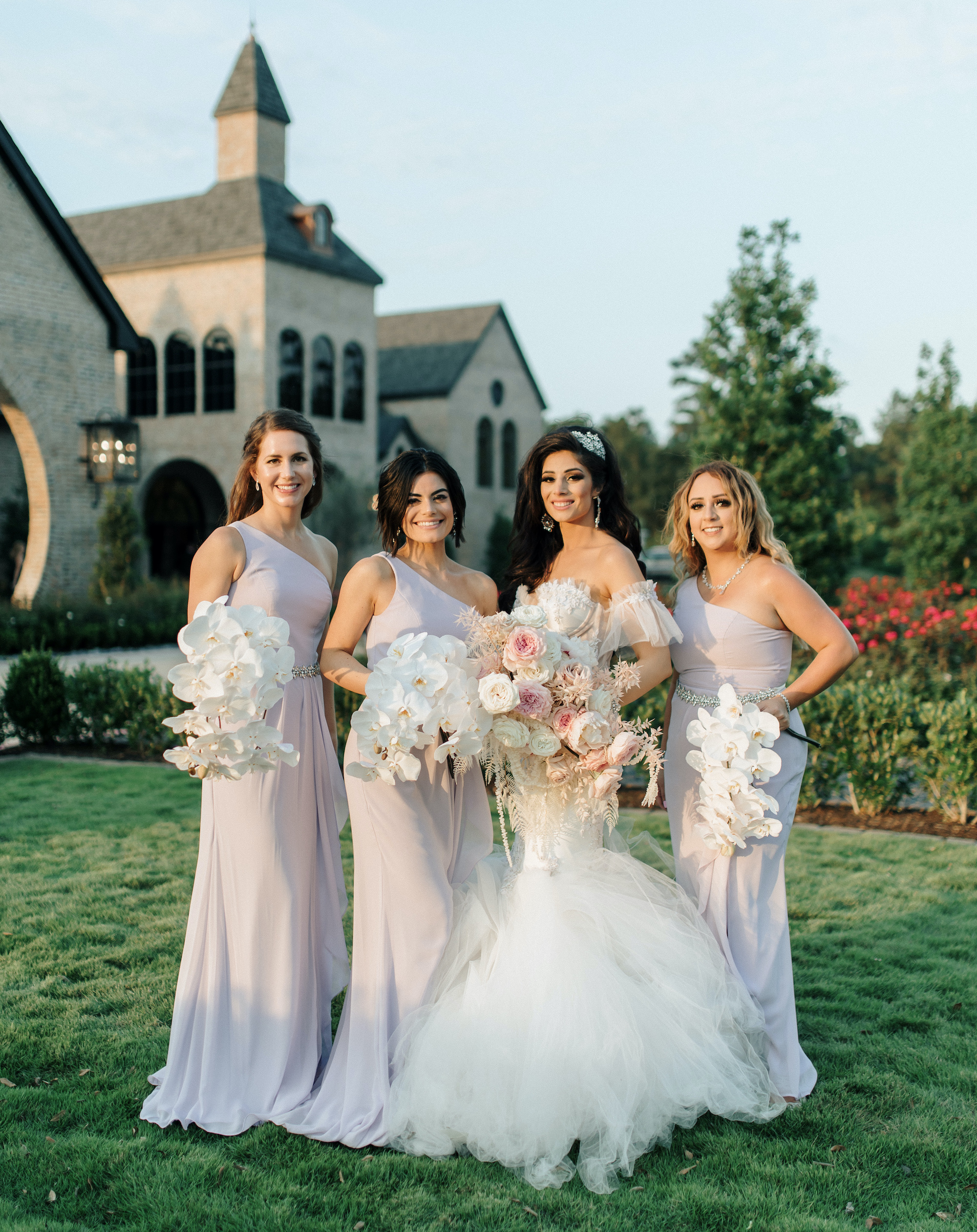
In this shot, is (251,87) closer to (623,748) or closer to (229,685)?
(229,685)

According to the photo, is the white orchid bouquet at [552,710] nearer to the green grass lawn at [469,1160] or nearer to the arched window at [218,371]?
the green grass lawn at [469,1160]

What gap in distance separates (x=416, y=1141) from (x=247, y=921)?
0.95m

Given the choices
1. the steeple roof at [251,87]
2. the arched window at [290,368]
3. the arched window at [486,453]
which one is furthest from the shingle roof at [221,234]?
the arched window at [486,453]

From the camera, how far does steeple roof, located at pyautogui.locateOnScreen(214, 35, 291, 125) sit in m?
27.3

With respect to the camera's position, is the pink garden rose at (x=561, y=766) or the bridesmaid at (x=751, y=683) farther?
the bridesmaid at (x=751, y=683)

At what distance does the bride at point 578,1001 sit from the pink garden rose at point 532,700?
1.13 feet

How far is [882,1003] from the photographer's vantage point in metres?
4.69

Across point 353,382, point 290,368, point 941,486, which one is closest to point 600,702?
point 941,486

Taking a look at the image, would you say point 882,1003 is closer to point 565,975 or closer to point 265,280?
point 565,975

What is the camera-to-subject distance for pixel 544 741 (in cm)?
327

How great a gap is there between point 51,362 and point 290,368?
940 cm

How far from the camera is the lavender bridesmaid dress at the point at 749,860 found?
378cm

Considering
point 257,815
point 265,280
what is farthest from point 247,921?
point 265,280

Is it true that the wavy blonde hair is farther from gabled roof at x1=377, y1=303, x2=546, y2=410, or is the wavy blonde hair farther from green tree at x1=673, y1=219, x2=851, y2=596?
gabled roof at x1=377, y1=303, x2=546, y2=410
